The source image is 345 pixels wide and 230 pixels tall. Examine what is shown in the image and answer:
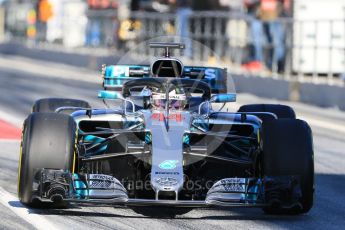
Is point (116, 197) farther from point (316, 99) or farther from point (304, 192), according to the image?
point (316, 99)

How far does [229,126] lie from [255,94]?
55.5ft

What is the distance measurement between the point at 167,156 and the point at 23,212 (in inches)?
50.9

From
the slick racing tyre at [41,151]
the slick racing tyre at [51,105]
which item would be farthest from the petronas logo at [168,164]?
the slick racing tyre at [51,105]

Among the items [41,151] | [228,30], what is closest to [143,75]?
[41,151]

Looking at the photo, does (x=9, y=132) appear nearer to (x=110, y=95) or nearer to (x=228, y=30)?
(x=110, y=95)

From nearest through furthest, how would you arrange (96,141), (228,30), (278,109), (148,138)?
(148,138) < (96,141) < (278,109) < (228,30)

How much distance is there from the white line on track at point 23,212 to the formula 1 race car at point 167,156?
0.40ft

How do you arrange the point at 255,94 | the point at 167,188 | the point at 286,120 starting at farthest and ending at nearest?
the point at 255,94 → the point at 286,120 → the point at 167,188

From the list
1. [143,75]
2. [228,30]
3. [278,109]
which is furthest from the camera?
[228,30]

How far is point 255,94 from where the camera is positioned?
89.7ft

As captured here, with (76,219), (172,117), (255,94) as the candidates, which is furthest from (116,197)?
(255,94)

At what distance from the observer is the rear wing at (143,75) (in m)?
12.6

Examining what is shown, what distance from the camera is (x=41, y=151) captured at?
952cm

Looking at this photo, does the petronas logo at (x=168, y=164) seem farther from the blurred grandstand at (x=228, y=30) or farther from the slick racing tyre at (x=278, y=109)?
the blurred grandstand at (x=228, y=30)
